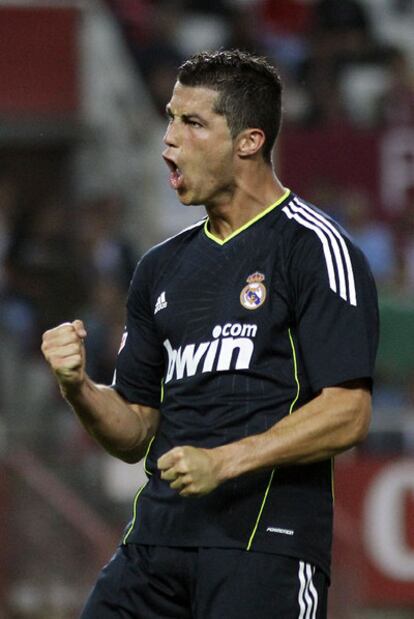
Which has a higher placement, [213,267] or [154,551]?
[213,267]

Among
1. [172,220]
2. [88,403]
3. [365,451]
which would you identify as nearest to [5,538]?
[365,451]

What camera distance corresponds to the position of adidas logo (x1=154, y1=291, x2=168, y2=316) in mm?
4625

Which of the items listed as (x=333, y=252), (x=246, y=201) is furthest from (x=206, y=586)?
(x=246, y=201)

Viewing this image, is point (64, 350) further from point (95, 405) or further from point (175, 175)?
point (175, 175)

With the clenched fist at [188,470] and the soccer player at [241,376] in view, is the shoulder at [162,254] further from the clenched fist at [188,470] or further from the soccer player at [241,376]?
the clenched fist at [188,470]

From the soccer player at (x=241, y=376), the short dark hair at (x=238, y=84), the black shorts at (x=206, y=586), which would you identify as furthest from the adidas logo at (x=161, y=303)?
the black shorts at (x=206, y=586)

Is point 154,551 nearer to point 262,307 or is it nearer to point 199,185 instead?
point 262,307

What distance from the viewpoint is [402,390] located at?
33.1 feet

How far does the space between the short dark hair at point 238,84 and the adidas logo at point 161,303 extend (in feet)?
1.68

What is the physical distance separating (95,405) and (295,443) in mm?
735

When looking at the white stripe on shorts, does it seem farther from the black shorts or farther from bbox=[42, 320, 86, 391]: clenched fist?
bbox=[42, 320, 86, 391]: clenched fist

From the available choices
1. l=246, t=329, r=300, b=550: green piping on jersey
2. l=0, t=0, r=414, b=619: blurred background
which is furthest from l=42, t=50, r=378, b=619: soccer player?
l=0, t=0, r=414, b=619: blurred background

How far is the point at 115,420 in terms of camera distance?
4.70 meters

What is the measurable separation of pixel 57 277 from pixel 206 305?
6.43m
